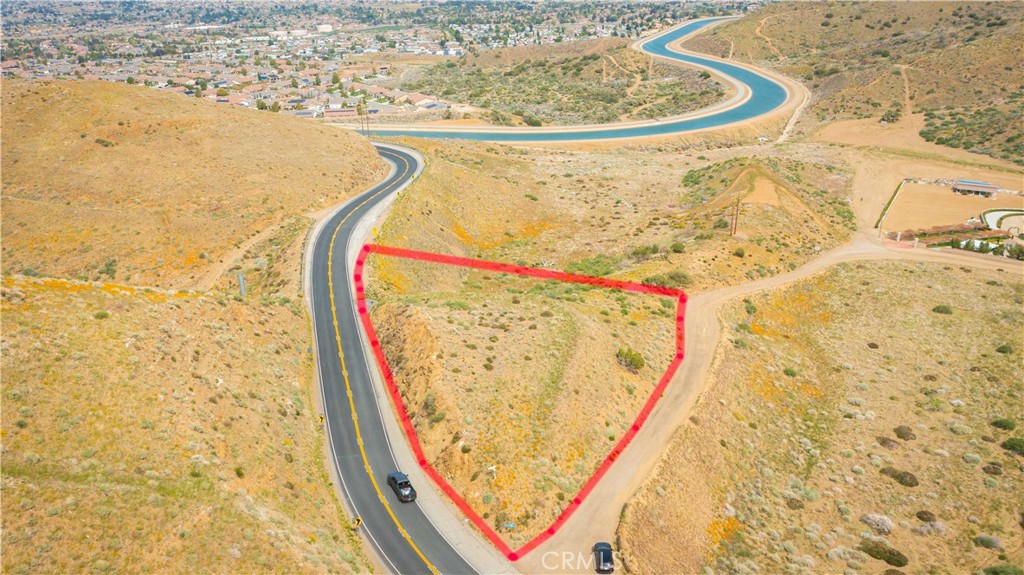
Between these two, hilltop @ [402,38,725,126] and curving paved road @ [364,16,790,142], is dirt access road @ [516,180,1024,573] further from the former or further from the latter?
hilltop @ [402,38,725,126]

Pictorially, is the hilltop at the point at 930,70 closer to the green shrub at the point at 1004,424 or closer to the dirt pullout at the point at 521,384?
the green shrub at the point at 1004,424

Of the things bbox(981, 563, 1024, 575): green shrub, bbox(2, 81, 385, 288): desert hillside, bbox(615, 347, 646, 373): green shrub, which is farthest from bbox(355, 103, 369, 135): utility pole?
bbox(981, 563, 1024, 575): green shrub

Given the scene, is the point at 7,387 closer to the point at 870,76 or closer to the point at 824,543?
the point at 824,543

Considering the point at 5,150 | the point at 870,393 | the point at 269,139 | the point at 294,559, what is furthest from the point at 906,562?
the point at 5,150

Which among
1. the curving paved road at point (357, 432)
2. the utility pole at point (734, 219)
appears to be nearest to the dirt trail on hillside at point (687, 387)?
the curving paved road at point (357, 432)

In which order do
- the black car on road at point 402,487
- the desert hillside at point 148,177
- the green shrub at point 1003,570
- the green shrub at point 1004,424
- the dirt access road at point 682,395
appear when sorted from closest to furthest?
1. the green shrub at point 1003,570
2. the dirt access road at point 682,395
3. the black car on road at point 402,487
4. the green shrub at point 1004,424
5. the desert hillside at point 148,177

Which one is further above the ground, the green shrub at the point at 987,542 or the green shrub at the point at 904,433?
the green shrub at the point at 904,433
